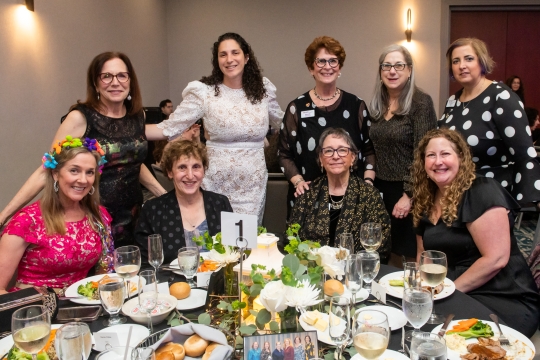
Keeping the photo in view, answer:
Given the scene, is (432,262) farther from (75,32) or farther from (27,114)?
(75,32)

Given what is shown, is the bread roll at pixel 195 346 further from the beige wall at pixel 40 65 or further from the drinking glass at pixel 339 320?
the beige wall at pixel 40 65

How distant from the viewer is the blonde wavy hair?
2.16 meters

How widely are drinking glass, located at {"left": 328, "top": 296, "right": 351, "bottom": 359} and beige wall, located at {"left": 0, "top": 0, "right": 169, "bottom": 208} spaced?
9.83ft

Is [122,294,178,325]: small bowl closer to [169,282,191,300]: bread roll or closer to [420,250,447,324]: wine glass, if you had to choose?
[169,282,191,300]: bread roll

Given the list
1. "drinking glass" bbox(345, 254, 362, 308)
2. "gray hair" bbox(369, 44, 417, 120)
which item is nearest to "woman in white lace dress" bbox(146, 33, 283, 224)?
"gray hair" bbox(369, 44, 417, 120)

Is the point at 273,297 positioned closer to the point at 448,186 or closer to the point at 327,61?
the point at 448,186

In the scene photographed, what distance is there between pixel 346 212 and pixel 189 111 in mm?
1161

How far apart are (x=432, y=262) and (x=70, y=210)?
1579 mm

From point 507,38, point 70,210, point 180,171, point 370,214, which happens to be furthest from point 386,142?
point 507,38

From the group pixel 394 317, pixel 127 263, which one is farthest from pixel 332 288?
pixel 127 263

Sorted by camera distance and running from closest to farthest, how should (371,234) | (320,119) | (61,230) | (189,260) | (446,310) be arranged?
(446,310), (189,260), (371,234), (61,230), (320,119)

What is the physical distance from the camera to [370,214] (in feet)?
8.64

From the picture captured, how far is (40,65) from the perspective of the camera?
395 centimetres

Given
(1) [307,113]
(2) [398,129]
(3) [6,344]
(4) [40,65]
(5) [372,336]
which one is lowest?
(3) [6,344]
